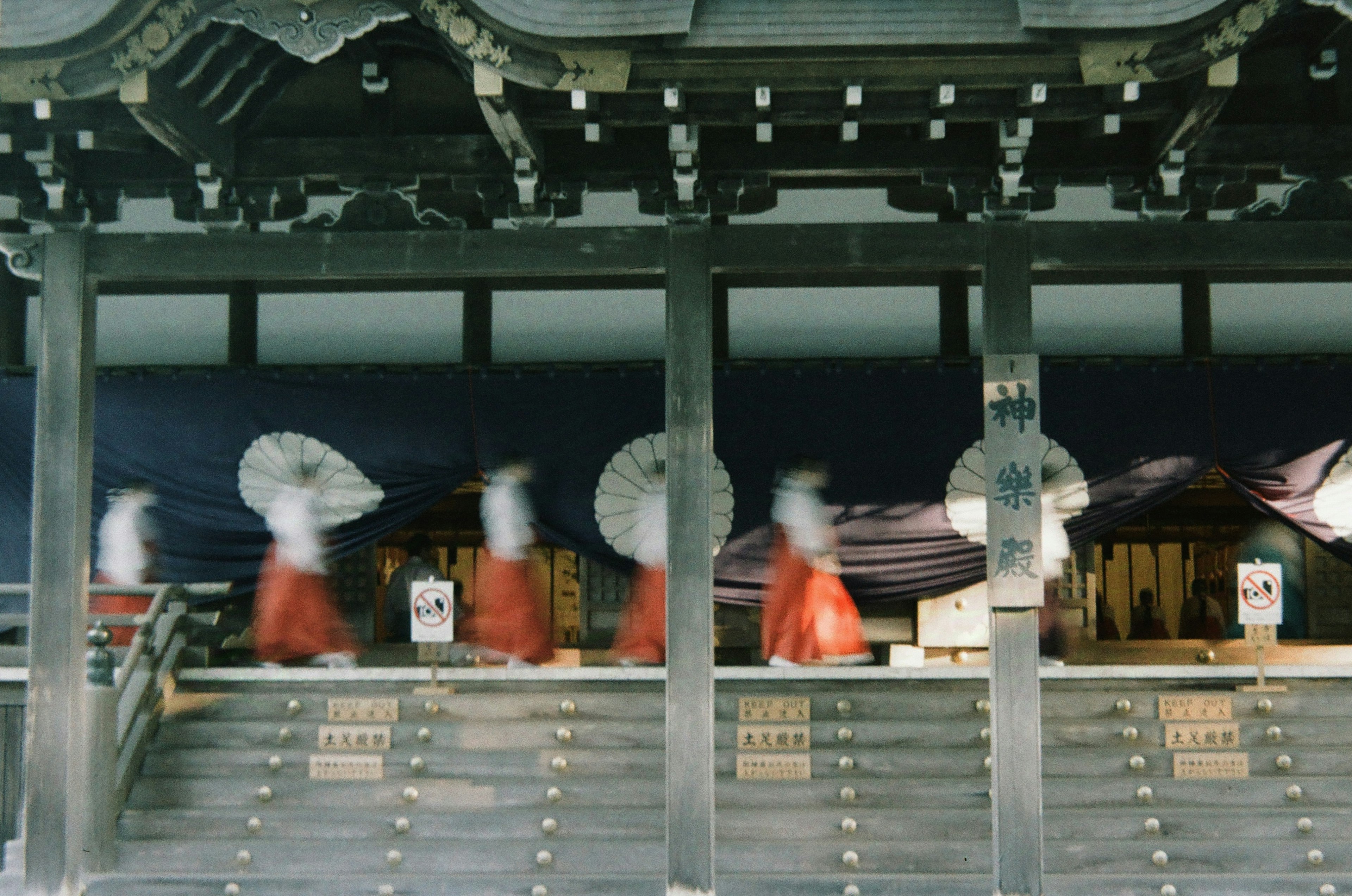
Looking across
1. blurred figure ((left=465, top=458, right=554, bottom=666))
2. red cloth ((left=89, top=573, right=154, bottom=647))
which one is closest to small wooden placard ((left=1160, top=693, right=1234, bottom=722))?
blurred figure ((left=465, top=458, right=554, bottom=666))

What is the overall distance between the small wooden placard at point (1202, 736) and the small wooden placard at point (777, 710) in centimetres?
203

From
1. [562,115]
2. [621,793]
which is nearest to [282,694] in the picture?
[621,793]

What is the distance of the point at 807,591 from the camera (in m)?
8.58

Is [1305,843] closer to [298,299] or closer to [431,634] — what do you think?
[431,634]

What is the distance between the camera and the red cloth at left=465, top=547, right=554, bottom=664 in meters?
8.84

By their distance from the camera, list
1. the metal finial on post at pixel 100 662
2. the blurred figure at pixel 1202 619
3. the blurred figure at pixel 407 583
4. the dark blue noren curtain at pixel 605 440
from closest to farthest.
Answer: the metal finial on post at pixel 100 662 < the dark blue noren curtain at pixel 605 440 < the blurred figure at pixel 407 583 < the blurred figure at pixel 1202 619

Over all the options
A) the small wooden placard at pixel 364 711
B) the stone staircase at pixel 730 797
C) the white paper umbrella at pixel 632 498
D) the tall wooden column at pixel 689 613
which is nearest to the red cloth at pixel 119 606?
the stone staircase at pixel 730 797

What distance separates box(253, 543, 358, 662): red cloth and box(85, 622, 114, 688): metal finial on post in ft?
5.56

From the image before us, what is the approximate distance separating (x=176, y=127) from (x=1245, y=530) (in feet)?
35.2

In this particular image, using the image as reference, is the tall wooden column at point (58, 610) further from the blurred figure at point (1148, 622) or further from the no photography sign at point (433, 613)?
the blurred figure at point (1148, 622)

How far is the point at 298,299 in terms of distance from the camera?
973 centimetres

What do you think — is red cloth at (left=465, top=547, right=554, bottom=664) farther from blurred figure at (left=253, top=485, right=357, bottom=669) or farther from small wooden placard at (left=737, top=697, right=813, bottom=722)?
small wooden placard at (left=737, top=697, right=813, bottom=722)

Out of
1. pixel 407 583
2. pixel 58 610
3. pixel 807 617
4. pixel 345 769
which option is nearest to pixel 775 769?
pixel 807 617

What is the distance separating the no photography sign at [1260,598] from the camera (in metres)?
7.90
